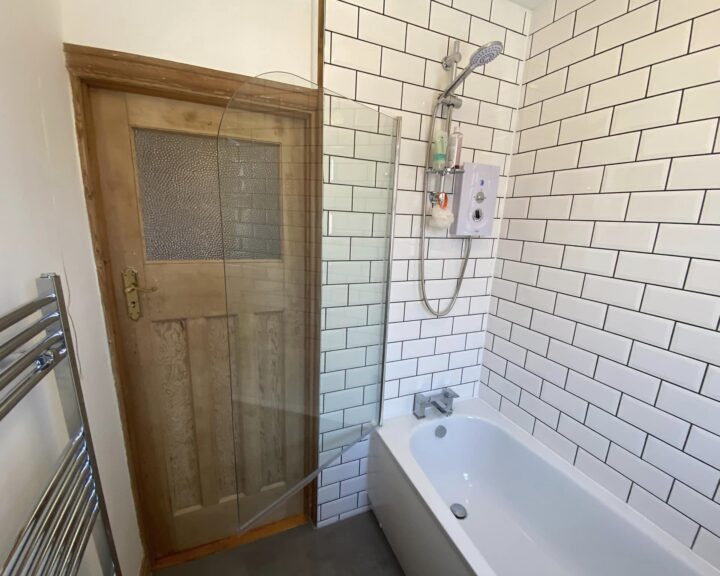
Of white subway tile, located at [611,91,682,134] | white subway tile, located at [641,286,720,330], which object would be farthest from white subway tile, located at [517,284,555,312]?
white subway tile, located at [611,91,682,134]

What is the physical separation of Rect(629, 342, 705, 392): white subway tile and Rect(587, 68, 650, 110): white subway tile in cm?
84

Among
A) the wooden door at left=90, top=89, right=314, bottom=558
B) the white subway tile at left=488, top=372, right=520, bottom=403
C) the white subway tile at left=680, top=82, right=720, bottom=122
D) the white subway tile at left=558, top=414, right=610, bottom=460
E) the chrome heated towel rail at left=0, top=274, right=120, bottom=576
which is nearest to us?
the chrome heated towel rail at left=0, top=274, right=120, bottom=576

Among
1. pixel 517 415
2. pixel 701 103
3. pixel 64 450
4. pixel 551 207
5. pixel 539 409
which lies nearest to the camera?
pixel 64 450

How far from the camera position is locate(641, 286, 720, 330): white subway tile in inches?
35.2

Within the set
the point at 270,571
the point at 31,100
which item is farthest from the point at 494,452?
the point at 31,100

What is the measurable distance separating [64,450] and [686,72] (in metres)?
1.97

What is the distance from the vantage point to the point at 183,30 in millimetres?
997

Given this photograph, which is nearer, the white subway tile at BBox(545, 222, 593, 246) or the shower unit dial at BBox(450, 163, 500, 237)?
the white subway tile at BBox(545, 222, 593, 246)

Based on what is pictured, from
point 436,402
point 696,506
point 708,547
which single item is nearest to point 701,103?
point 696,506

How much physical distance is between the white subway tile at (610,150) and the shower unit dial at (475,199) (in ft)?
1.07

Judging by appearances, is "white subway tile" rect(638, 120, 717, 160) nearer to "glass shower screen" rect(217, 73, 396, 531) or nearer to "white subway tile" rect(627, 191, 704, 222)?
"white subway tile" rect(627, 191, 704, 222)

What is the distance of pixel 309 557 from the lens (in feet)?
4.79

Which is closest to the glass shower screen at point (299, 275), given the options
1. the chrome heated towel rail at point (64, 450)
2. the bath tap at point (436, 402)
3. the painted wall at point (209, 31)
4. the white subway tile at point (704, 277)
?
the painted wall at point (209, 31)

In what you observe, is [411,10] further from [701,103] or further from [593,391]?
[593,391]
